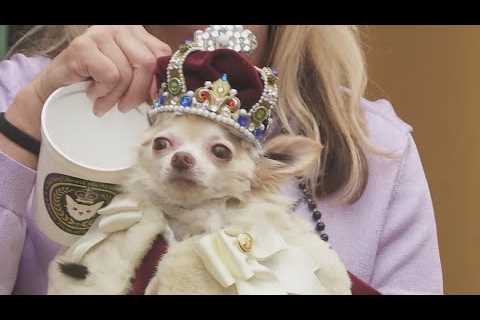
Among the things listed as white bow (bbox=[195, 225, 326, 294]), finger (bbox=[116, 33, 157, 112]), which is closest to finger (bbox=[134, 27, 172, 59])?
finger (bbox=[116, 33, 157, 112])

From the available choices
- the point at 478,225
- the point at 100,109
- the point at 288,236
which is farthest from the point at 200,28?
the point at 478,225

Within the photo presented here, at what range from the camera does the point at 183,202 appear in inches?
29.3

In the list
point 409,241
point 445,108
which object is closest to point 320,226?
point 409,241

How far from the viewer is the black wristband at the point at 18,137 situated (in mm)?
783

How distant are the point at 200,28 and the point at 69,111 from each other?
0.18 metres

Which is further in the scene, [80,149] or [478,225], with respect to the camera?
[478,225]

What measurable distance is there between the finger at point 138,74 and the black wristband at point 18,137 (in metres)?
0.10

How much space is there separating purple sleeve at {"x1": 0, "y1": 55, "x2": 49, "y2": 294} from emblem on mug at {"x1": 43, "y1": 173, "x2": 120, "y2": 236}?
4 cm

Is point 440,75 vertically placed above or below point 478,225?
above

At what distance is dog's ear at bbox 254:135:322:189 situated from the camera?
75cm

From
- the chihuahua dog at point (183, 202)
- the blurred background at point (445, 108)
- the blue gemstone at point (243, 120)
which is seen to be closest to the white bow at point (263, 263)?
the chihuahua dog at point (183, 202)
